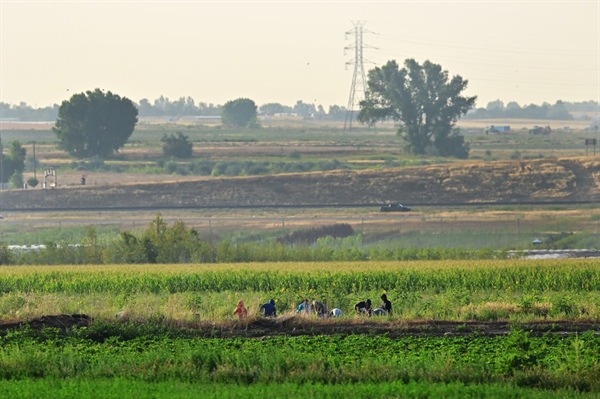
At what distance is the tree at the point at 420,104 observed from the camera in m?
134

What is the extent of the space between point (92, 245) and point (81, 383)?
4037cm

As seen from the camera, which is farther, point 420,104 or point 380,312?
point 420,104

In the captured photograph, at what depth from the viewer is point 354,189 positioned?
101 meters

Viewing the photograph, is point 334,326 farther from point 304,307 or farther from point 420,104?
point 420,104

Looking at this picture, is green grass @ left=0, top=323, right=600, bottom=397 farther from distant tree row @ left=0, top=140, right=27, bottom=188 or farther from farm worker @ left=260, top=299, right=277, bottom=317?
distant tree row @ left=0, top=140, right=27, bottom=188

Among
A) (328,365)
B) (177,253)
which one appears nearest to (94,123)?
(177,253)

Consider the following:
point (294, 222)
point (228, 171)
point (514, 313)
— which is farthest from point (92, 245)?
point (228, 171)

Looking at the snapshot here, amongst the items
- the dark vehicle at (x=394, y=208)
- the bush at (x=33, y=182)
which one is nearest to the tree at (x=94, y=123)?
the bush at (x=33, y=182)

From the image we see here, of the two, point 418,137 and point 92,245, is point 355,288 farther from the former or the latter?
point 418,137

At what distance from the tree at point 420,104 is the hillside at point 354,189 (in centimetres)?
2893

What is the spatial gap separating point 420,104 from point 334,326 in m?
108

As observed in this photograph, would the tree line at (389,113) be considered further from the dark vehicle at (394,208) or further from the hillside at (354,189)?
the dark vehicle at (394,208)

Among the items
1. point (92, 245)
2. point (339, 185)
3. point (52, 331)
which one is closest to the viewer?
point (52, 331)

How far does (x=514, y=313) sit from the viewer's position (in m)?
33.9
